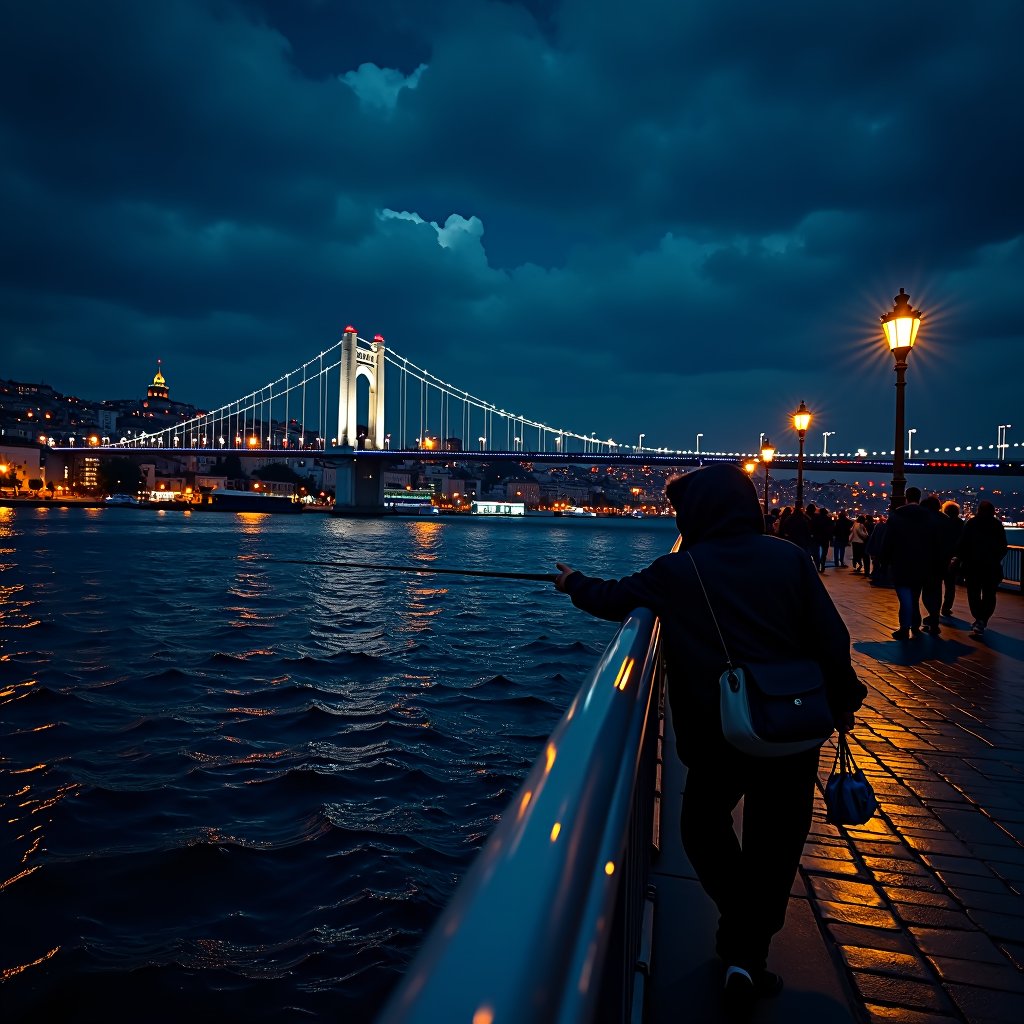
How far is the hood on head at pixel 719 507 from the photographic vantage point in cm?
186

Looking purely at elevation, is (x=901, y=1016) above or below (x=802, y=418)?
below

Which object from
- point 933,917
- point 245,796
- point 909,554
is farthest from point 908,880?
point 909,554

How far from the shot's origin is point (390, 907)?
12.1 feet

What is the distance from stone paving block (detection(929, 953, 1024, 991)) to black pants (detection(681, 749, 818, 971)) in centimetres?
52

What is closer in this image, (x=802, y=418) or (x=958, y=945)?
(x=958, y=945)

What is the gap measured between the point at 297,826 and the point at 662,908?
9.63 feet

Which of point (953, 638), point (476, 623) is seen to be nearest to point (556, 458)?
point (476, 623)

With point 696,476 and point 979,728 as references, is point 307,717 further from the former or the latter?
point 696,476

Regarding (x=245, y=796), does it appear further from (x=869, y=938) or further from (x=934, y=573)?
(x=934, y=573)

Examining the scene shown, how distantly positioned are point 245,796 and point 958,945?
414 centimetres

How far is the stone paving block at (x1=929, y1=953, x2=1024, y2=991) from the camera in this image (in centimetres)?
191

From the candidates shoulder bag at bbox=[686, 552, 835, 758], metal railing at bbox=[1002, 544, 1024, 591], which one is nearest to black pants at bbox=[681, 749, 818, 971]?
shoulder bag at bbox=[686, 552, 835, 758]

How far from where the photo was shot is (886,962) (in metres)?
2.00

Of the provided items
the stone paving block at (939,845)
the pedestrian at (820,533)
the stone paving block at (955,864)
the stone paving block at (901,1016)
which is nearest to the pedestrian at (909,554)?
the stone paving block at (939,845)
